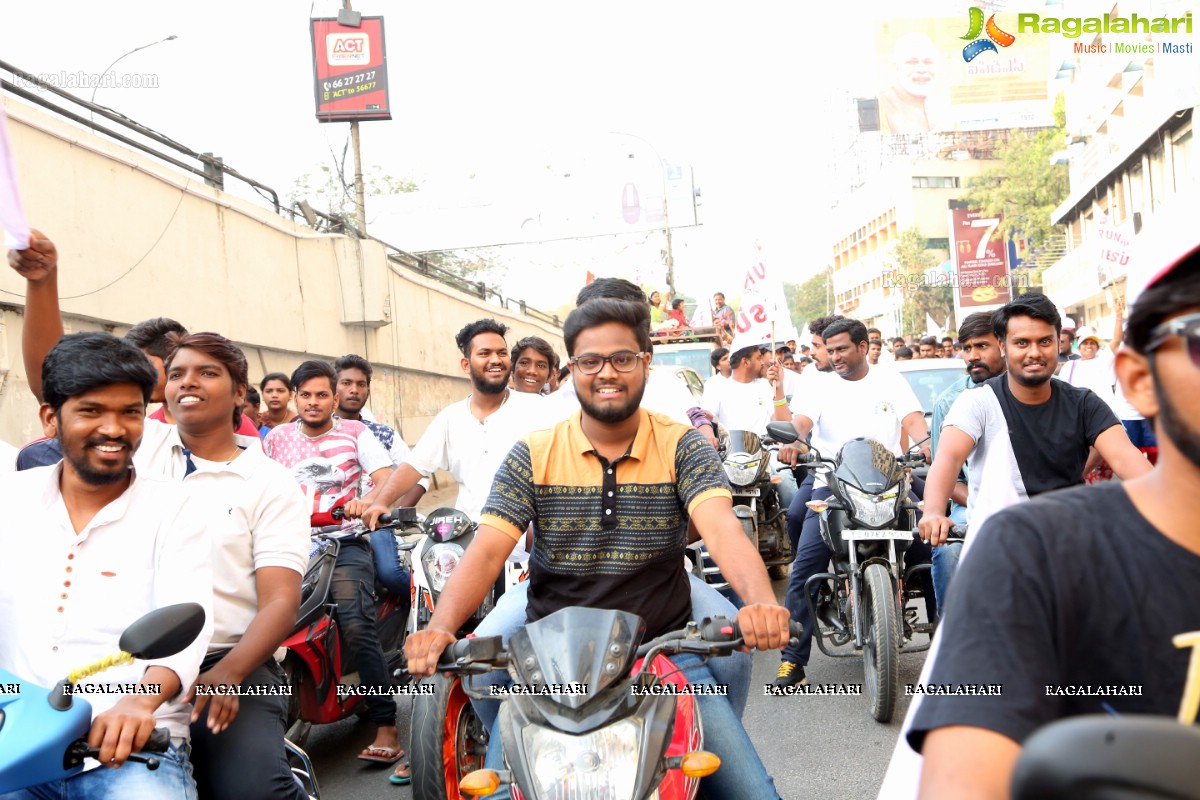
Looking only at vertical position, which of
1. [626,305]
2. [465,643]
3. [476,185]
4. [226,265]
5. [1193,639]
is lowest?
[465,643]

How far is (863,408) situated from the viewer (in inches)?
278

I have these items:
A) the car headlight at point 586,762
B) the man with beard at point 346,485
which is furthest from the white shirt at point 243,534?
the man with beard at point 346,485

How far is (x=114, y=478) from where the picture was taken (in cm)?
299

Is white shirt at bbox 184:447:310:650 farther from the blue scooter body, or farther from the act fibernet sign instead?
the act fibernet sign

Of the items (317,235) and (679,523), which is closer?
(679,523)

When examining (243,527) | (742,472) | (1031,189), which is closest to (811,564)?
(742,472)

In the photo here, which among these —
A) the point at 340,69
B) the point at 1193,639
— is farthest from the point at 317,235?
the point at 1193,639

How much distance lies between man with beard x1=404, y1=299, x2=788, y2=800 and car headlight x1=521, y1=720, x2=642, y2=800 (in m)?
0.67

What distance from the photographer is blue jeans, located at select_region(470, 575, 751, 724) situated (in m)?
3.33

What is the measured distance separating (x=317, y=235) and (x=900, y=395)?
42.3 ft

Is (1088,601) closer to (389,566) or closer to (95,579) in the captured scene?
(95,579)

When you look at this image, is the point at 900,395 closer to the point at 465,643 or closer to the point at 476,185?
the point at 465,643

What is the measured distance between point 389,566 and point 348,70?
1911cm

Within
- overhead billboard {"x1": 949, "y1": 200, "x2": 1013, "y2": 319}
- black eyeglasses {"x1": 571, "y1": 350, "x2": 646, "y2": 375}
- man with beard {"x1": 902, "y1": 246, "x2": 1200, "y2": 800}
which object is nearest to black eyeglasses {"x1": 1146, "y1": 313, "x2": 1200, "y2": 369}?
man with beard {"x1": 902, "y1": 246, "x2": 1200, "y2": 800}
